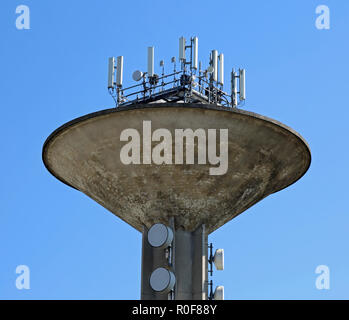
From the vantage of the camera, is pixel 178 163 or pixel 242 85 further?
pixel 242 85

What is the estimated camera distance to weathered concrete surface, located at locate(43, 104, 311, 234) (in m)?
19.8

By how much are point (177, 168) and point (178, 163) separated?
18 centimetres

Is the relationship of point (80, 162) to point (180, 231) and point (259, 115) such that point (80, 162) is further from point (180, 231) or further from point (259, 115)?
point (259, 115)

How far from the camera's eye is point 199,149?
20.4 metres

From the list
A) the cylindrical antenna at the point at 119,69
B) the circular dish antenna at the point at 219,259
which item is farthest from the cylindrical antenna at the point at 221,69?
the circular dish antenna at the point at 219,259

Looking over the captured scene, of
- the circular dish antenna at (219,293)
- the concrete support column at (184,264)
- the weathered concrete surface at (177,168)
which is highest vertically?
the weathered concrete surface at (177,168)

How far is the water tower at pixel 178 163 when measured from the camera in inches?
784

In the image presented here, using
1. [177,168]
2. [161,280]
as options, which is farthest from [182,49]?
[161,280]

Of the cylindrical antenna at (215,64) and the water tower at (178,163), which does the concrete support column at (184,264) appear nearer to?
the water tower at (178,163)

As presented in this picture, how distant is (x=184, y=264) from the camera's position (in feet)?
72.0

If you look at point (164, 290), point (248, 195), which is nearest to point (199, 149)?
point (248, 195)

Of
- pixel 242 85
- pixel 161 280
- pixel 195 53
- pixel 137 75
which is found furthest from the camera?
pixel 242 85

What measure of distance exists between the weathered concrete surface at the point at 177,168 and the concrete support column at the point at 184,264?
33 cm

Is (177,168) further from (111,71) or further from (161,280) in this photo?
(111,71)
